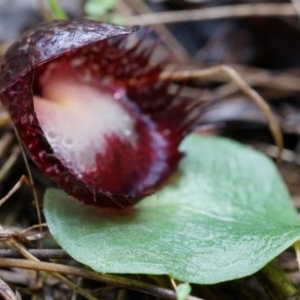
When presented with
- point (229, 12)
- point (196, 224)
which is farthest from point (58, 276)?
point (229, 12)

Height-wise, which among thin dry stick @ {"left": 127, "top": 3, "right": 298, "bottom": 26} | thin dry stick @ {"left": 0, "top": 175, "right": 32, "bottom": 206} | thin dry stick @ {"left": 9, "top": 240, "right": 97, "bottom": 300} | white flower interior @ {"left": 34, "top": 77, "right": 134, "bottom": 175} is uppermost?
thin dry stick @ {"left": 127, "top": 3, "right": 298, "bottom": 26}

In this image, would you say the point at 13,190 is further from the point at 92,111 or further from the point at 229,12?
the point at 229,12

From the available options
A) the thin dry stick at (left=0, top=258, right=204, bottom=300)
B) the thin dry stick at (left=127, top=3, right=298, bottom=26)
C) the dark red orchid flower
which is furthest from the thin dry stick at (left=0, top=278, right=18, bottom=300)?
the thin dry stick at (left=127, top=3, right=298, bottom=26)

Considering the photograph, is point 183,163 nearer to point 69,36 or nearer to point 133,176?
point 133,176

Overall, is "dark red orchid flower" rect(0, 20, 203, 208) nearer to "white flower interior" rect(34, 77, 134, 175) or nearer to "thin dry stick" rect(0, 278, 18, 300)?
"white flower interior" rect(34, 77, 134, 175)


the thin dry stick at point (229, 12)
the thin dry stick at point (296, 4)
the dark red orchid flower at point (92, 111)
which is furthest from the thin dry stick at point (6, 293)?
the thin dry stick at point (296, 4)

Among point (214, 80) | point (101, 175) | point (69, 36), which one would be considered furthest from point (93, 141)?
point (214, 80)

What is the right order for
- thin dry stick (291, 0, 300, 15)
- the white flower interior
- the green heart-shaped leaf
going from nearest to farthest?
the green heart-shaped leaf
the white flower interior
thin dry stick (291, 0, 300, 15)
